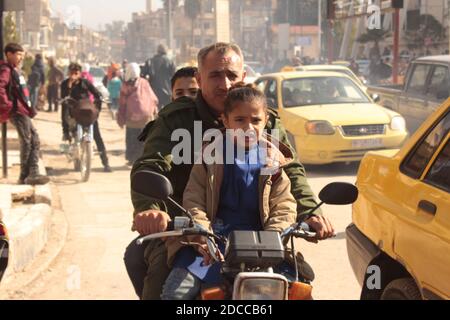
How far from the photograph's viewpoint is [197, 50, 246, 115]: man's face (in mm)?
3562

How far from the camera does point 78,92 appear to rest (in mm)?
12117

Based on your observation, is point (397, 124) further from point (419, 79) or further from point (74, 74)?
point (74, 74)

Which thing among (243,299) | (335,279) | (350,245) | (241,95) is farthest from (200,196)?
(335,279)

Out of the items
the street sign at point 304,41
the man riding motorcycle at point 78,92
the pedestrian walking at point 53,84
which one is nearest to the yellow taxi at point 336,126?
the man riding motorcycle at point 78,92

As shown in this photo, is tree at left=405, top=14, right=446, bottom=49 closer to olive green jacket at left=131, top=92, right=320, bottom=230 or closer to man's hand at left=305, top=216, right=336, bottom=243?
olive green jacket at left=131, top=92, right=320, bottom=230

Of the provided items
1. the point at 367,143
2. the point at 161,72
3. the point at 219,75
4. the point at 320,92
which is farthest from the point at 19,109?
the point at 219,75

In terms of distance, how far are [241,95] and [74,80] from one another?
9.52m

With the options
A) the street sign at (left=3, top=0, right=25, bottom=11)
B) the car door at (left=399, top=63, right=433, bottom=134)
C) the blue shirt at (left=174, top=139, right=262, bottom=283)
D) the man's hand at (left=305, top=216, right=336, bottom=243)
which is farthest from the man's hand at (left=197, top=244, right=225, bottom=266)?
the car door at (left=399, top=63, right=433, bottom=134)

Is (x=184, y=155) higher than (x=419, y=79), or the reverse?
(x=184, y=155)

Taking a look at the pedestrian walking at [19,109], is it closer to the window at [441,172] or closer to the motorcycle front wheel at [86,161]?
the motorcycle front wheel at [86,161]

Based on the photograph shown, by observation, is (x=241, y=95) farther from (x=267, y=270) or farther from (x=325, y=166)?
(x=325, y=166)

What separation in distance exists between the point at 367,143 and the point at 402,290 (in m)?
8.52

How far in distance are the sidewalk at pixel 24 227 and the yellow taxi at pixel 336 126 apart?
412 cm

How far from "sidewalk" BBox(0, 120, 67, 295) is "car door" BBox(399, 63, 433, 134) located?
610 cm
